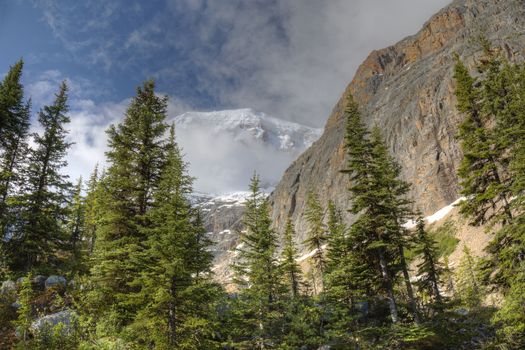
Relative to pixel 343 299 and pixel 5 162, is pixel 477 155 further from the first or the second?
pixel 5 162

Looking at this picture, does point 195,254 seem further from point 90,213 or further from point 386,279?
point 90,213

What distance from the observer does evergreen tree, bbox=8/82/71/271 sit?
20.3m

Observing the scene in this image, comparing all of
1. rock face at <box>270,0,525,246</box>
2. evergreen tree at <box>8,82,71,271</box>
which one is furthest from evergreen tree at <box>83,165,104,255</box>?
rock face at <box>270,0,525,246</box>

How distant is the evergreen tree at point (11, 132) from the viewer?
2047 centimetres

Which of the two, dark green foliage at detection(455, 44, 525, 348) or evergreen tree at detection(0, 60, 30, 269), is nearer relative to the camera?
dark green foliage at detection(455, 44, 525, 348)

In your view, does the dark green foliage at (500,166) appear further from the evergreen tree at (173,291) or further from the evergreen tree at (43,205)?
the evergreen tree at (43,205)

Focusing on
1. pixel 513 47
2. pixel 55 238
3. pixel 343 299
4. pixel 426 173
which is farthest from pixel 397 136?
pixel 55 238

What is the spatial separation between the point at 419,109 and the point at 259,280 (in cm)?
10168

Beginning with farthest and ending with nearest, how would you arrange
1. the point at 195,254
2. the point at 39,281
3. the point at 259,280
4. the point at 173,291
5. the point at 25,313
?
1. the point at 259,280
2. the point at 39,281
3. the point at 195,254
4. the point at 173,291
5. the point at 25,313

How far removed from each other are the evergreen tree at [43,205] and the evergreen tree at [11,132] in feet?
2.09

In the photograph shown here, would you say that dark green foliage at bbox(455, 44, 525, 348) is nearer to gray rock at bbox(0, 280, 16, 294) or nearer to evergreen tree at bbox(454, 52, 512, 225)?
evergreen tree at bbox(454, 52, 512, 225)

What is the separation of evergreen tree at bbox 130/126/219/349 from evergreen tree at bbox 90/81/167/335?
0.74m

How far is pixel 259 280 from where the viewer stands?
19500 millimetres

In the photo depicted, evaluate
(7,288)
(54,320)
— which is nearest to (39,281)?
(7,288)
